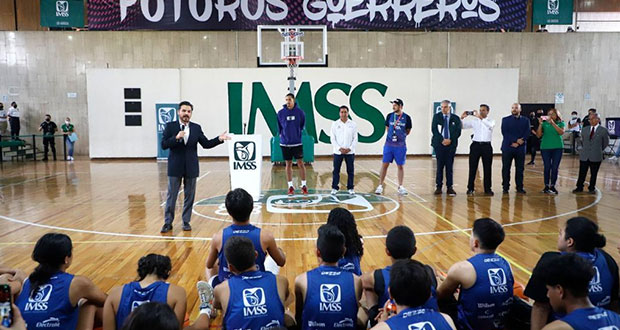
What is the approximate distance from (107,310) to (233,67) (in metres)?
16.5

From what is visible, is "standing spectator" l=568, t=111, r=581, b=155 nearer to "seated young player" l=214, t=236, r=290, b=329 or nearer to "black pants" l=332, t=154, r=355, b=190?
"black pants" l=332, t=154, r=355, b=190

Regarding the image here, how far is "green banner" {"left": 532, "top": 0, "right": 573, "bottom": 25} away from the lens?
14633 millimetres

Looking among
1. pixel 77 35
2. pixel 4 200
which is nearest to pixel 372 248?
pixel 4 200

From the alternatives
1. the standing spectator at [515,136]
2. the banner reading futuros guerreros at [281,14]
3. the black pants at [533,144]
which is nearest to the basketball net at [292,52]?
the banner reading futuros guerreros at [281,14]

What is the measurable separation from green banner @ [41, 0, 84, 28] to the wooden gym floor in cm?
532

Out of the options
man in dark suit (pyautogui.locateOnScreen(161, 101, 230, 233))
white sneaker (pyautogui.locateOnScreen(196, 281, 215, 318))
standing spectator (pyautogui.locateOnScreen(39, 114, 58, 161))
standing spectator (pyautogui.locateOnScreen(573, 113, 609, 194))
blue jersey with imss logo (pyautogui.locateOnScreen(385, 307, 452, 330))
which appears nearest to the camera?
blue jersey with imss logo (pyautogui.locateOnScreen(385, 307, 452, 330))

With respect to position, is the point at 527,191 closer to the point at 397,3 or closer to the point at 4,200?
the point at 397,3

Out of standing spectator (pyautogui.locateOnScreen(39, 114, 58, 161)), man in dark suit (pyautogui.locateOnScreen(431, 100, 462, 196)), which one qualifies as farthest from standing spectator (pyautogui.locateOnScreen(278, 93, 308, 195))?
standing spectator (pyautogui.locateOnScreen(39, 114, 58, 161))

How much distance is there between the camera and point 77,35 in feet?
59.8

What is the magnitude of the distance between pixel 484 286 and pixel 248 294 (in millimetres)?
1378

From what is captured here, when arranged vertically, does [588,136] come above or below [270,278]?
above

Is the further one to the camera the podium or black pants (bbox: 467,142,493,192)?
black pants (bbox: 467,142,493,192)

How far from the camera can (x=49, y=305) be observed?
8.53 ft

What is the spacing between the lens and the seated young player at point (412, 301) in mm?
1977
